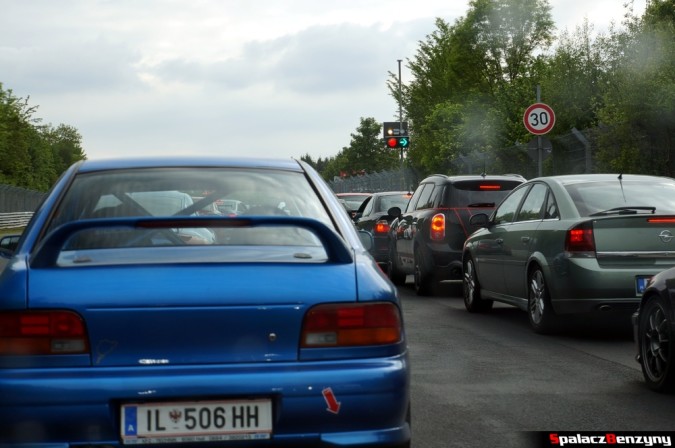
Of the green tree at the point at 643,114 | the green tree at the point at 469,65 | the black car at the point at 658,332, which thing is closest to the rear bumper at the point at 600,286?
the black car at the point at 658,332

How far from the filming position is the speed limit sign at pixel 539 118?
22.3 metres

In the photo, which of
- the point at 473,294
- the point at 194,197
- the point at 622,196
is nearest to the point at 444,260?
the point at 473,294

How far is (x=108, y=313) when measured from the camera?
13.4 ft

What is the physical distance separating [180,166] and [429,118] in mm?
63511

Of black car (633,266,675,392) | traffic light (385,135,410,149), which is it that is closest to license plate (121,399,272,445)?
black car (633,266,675,392)

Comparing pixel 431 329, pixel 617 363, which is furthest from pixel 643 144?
pixel 617 363

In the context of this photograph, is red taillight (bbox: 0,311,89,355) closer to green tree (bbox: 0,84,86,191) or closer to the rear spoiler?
the rear spoiler

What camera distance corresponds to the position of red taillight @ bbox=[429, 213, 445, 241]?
15.3 m

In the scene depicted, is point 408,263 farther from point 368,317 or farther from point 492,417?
point 368,317

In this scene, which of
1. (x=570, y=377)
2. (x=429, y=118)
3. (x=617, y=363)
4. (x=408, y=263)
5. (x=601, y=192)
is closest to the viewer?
(x=570, y=377)

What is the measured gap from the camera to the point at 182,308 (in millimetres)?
4102

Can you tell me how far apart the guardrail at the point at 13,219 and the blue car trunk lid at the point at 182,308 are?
6835 centimetres

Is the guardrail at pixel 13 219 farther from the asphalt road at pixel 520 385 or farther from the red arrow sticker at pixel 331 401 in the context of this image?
the red arrow sticker at pixel 331 401

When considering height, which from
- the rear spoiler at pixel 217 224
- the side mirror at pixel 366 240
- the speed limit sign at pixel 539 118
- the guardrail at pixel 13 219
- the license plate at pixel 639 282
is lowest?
the guardrail at pixel 13 219
